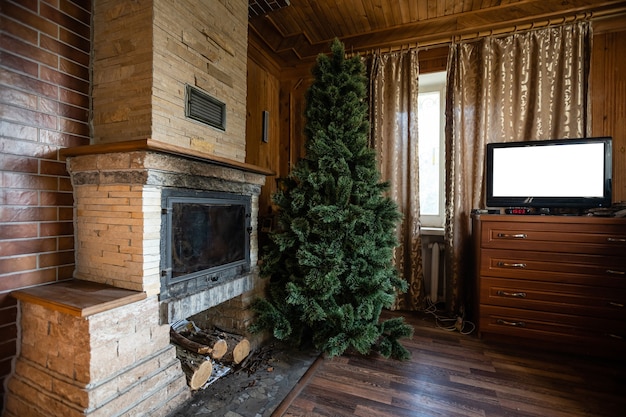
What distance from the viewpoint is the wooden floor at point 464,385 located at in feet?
4.52

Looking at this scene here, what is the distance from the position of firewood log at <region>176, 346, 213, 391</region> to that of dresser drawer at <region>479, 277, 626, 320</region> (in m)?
1.95

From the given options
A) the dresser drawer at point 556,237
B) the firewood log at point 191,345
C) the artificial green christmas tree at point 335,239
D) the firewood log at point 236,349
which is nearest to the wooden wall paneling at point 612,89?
the dresser drawer at point 556,237

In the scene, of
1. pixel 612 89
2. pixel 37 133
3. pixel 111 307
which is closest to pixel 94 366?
pixel 111 307

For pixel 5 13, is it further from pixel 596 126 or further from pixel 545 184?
pixel 596 126

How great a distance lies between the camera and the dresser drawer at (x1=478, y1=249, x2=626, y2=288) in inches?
71.9

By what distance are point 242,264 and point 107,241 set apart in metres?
0.79

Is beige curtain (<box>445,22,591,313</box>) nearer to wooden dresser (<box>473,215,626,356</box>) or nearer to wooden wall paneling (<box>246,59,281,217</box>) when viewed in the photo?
wooden dresser (<box>473,215,626,356</box>)

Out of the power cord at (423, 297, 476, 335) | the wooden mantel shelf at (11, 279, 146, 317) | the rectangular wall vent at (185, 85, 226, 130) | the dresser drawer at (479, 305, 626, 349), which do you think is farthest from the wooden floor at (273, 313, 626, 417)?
the rectangular wall vent at (185, 85, 226, 130)

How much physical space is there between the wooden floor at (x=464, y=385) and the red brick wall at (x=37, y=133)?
136 centimetres

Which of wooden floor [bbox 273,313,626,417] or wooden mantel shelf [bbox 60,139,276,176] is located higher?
wooden mantel shelf [bbox 60,139,276,176]

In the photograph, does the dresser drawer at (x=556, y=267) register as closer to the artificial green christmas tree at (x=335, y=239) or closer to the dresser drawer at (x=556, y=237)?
the dresser drawer at (x=556, y=237)

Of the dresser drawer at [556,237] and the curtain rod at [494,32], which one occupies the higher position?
the curtain rod at [494,32]

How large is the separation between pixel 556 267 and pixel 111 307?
262cm

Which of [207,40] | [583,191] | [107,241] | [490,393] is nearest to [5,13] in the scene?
[207,40]
